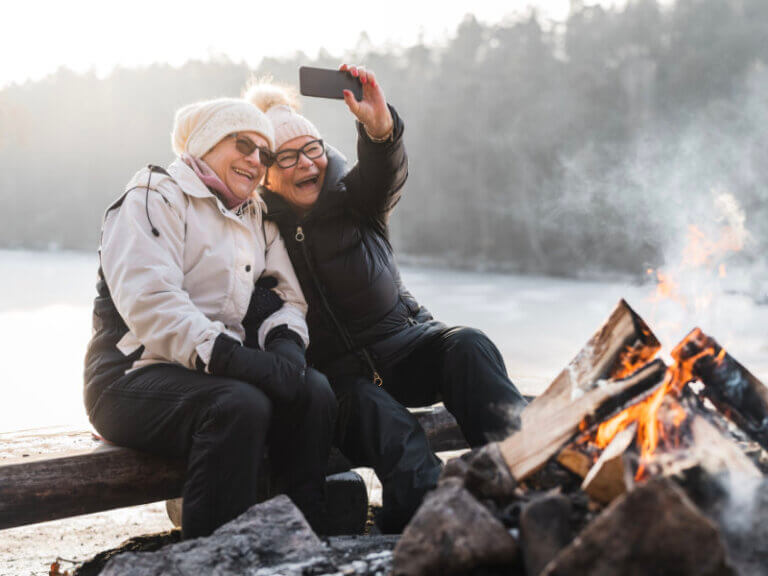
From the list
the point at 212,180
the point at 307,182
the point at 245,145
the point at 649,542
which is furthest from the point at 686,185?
the point at 649,542

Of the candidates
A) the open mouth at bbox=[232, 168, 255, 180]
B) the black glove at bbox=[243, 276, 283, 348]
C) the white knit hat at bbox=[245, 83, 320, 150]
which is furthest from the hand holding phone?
the black glove at bbox=[243, 276, 283, 348]

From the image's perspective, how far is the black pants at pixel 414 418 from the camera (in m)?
2.14

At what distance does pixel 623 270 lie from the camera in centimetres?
1486

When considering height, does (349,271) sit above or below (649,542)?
above

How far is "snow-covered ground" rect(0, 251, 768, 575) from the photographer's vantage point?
8.57 feet

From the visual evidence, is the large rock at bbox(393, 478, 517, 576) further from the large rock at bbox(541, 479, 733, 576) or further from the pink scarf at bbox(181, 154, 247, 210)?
the pink scarf at bbox(181, 154, 247, 210)

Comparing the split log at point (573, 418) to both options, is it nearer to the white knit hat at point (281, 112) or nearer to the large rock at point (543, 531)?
the large rock at point (543, 531)

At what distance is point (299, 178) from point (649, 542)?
5.86ft

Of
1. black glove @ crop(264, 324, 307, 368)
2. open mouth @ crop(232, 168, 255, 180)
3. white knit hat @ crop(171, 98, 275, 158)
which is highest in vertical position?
white knit hat @ crop(171, 98, 275, 158)

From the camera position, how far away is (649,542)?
112 cm

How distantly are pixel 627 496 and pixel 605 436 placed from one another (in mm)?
410

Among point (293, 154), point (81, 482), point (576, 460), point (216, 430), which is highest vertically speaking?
point (293, 154)

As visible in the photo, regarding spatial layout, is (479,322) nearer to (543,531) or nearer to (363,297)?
(363,297)

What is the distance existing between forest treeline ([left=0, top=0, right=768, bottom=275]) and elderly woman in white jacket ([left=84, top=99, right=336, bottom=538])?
1274 centimetres
